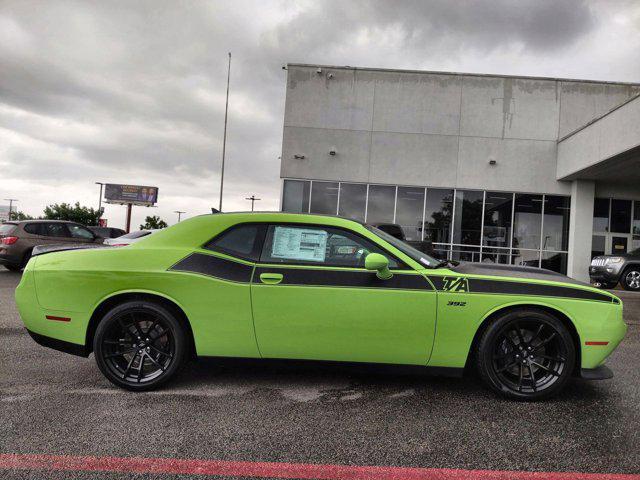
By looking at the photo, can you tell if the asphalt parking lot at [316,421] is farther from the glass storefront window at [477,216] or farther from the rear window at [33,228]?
the glass storefront window at [477,216]

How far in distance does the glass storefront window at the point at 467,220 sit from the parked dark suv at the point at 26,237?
1312 centimetres

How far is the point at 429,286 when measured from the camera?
3.06 metres

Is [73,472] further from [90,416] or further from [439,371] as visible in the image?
[439,371]

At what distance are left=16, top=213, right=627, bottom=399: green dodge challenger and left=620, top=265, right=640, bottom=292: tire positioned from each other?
10733 millimetres

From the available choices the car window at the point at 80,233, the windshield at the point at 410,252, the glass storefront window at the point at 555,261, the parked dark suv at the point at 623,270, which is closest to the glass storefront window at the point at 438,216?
the glass storefront window at the point at 555,261

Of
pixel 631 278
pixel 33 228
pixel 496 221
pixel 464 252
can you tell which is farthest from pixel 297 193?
pixel 631 278

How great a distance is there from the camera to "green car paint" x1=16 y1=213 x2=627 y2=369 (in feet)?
9.97

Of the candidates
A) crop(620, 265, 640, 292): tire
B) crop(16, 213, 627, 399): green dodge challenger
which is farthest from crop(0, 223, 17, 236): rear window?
crop(620, 265, 640, 292): tire

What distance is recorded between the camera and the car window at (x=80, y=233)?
1262cm

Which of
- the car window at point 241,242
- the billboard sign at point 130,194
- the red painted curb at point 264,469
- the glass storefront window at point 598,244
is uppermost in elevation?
the billboard sign at point 130,194

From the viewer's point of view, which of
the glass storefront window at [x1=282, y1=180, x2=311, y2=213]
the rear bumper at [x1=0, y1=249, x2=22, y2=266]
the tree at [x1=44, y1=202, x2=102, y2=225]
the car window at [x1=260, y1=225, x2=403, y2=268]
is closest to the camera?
the car window at [x1=260, y1=225, x2=403, y2=268]

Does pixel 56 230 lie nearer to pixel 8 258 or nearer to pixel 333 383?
pixel 8 258

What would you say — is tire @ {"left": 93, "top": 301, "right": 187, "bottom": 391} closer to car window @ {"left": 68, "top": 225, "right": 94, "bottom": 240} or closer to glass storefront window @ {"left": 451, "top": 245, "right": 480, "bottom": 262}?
car window @ {"left": 68, "top": 225, "right": 94, "bottom": 240}

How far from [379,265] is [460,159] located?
14540 millimetres
